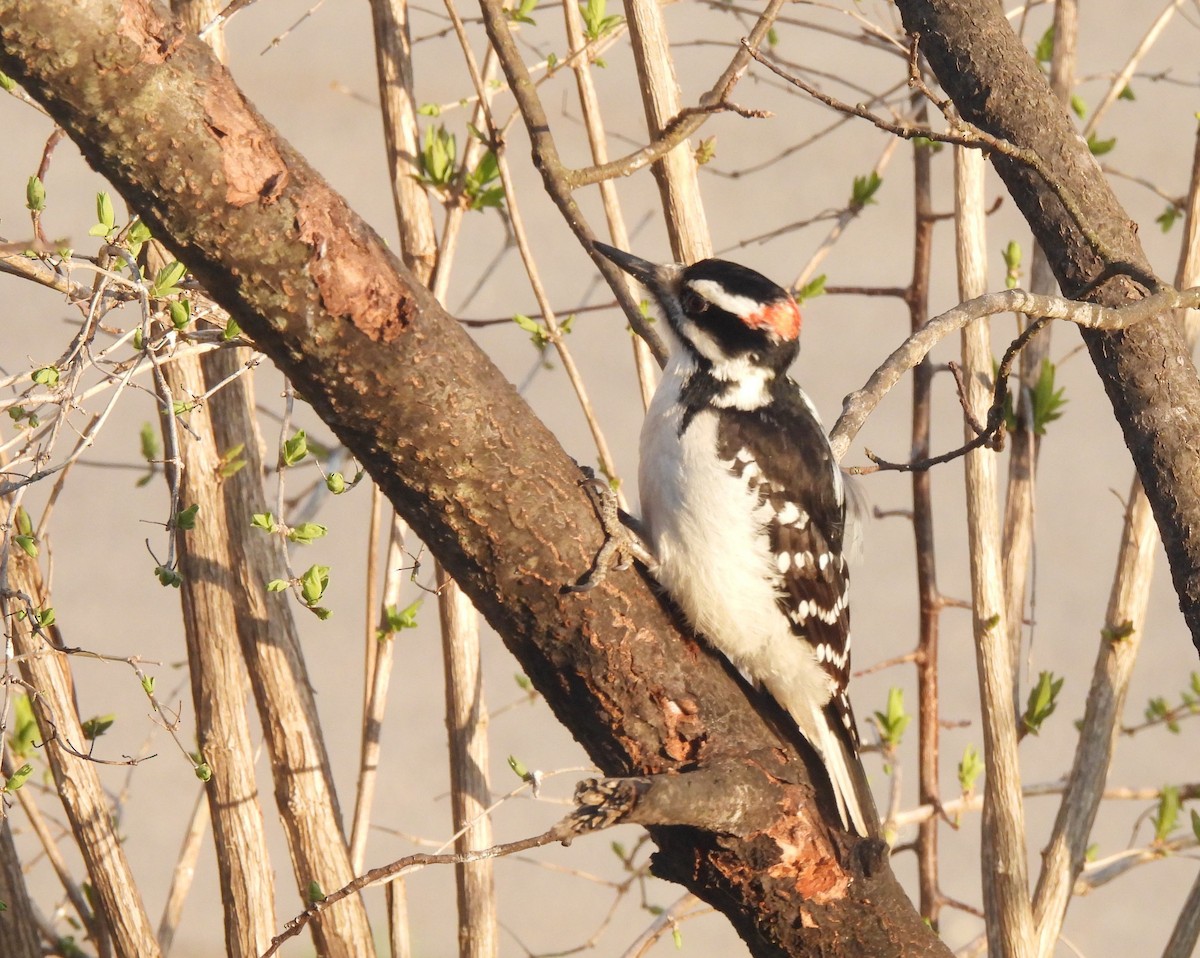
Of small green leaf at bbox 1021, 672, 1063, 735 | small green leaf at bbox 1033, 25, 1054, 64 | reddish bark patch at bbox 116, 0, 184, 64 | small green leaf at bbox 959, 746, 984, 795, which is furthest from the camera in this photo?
small green leaf at bbox 1033, 25, 1054, 64

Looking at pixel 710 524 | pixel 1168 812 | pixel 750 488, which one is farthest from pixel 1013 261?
pixel 1168 812

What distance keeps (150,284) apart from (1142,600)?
2.39 m

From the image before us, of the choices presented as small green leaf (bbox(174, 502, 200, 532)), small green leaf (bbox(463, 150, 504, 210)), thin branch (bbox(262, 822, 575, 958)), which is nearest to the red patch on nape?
small green leaf (bbox(463, 150, 504, 210))

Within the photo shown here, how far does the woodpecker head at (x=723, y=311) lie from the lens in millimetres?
2895

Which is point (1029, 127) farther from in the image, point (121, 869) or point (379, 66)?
point (121, 869)

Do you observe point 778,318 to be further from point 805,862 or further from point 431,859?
point 431,859

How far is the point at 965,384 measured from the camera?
10.8ft

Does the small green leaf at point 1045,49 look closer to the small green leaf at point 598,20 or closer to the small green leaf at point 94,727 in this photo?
the small green leaf at point 598,20

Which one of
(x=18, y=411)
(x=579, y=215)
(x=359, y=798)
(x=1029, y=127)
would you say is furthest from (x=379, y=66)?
(x=359, y=798)

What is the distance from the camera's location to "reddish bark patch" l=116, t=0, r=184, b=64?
1641 mm

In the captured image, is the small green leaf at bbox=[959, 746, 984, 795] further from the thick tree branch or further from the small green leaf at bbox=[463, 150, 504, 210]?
the small green leaf at bbox=[463, 150, 504, 210]

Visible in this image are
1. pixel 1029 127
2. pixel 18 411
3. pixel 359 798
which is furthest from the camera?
pixel 359 798

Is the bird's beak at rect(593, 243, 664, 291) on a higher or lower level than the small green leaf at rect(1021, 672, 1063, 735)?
higher

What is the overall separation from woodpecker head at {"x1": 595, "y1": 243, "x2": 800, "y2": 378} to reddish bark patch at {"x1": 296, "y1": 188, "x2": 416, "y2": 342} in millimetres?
1076
